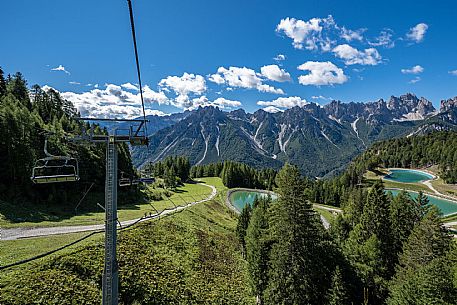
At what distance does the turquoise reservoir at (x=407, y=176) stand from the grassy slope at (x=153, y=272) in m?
143

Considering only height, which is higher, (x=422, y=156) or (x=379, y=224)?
(x=422, y=156)

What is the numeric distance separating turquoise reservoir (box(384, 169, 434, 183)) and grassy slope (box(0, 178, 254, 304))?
468ft

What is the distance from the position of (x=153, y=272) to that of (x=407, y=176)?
583 ft

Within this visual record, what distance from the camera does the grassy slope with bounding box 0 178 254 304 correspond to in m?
17.2

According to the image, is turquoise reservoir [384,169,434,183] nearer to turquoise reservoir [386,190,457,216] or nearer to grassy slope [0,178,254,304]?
turquoise reservoir [386,190,457,216]

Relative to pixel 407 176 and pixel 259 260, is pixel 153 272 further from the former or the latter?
pixel 407 176

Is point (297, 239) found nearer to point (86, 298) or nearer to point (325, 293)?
point (325, 293)

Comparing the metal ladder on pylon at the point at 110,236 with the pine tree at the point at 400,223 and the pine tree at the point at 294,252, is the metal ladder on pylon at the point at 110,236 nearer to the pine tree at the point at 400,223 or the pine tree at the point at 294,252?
the pine tree at the point at 294,252

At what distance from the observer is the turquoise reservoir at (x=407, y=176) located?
146 meters

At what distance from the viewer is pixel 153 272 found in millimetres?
25891

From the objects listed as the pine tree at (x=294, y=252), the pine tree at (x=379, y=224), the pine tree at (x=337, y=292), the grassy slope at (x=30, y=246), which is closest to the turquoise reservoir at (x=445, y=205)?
the pine tree at (x=379, y=224)

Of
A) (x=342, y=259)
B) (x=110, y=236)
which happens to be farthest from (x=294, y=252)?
(x=110, y=236)

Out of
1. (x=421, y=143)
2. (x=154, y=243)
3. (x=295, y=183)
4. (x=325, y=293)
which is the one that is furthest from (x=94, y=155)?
(x=421, y=143)

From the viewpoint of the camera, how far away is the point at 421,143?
199 metres
